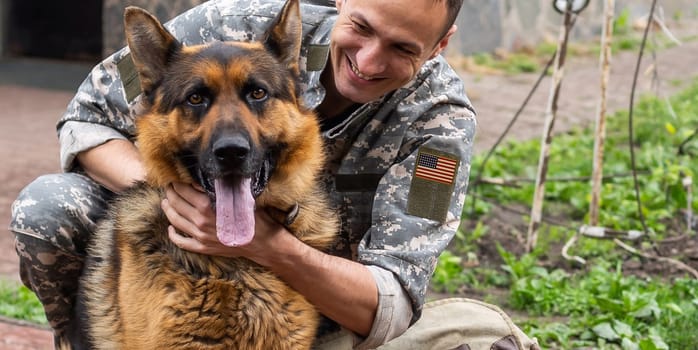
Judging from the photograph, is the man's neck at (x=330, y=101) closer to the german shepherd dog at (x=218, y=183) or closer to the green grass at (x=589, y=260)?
the german shepherd dog at (x=218, y=183)

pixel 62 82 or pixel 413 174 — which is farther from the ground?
pixel 413 174

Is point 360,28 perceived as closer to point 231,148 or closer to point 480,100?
point 231,148

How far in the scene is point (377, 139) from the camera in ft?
11.6

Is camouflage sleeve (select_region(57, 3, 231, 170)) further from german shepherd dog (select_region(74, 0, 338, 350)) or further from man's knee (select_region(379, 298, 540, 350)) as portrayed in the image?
man's knee (select_region(379, 298, 540, 350))

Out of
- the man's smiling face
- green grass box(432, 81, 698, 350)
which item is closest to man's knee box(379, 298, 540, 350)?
green grass box(432, 81, 698, 350)

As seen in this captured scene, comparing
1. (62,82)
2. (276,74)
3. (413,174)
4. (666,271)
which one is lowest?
(62,82)

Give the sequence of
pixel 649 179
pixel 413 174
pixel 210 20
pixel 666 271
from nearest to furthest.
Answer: pixel 413 174 < pixel 210 20 < pixel 666 271 < pixel 649 179

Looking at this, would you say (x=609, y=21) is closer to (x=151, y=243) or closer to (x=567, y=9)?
(x=567, y=9)

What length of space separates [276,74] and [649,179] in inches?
167

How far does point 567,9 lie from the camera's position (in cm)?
523

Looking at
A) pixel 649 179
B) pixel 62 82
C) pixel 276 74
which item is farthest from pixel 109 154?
pixel 62 82

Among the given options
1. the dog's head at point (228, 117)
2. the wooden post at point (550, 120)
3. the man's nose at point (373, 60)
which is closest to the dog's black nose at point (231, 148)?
the dog's head at point (228, 117)

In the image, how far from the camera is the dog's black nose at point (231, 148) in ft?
8.86

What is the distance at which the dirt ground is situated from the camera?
7297mm
